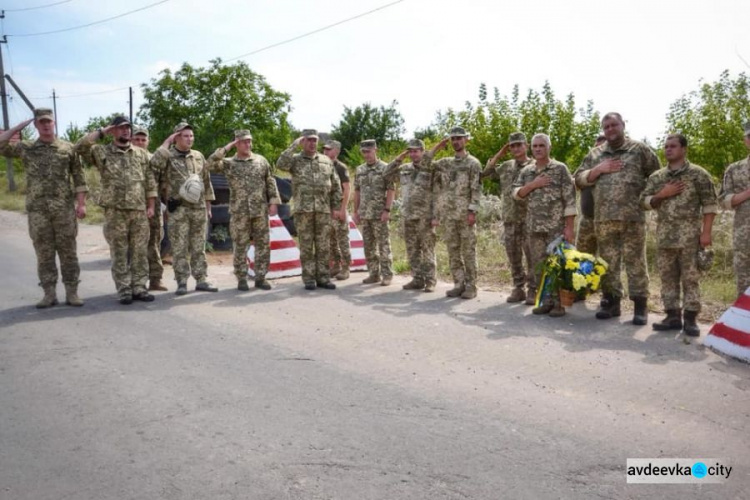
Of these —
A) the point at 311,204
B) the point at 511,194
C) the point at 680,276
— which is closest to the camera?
the point at 680,276

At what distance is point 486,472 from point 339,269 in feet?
23.4

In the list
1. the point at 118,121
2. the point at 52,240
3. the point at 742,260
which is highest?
the point at 118,121

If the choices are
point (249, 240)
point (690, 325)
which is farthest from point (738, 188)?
point (249, 240)

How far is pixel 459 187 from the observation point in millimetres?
8375

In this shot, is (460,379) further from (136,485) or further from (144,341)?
(144,341)

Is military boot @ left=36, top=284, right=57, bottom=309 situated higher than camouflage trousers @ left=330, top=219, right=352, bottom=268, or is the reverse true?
camouflage trousers @ left=330, top=219, right=352, bottom=268

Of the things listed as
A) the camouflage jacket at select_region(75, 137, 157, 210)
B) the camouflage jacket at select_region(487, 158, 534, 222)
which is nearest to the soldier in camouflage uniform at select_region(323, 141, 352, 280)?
the camouflage jacket at select_region(487, 158, 534, 222)

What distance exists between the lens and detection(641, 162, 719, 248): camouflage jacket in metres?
6.20

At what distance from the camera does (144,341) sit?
19.6ft

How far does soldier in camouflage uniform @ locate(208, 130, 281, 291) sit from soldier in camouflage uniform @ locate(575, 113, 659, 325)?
14.6ft

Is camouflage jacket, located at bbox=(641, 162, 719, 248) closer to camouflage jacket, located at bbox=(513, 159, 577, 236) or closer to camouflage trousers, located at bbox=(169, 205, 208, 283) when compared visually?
camouflage jacket, located at bbox=(513, 159, 577, 236)

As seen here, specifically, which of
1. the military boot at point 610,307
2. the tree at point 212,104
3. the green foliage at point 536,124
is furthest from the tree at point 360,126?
the military boot at point 610,307

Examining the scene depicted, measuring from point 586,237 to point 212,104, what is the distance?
2414cm

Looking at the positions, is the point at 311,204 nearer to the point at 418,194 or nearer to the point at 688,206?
the point at 418,194
